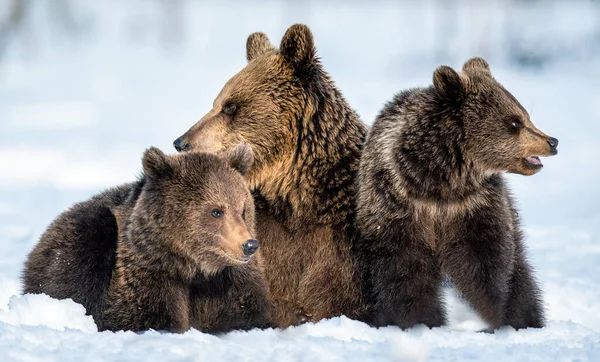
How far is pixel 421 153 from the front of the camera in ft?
19.9

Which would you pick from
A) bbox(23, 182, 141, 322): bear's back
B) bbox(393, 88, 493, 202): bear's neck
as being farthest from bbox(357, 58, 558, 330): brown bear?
bbox(23, 182, 141, 322): bear's back

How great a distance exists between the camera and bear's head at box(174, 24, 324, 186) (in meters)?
6.50

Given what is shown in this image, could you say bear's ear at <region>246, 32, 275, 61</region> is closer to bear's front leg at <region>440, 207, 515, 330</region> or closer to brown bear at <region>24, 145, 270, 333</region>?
brown bear at <region>24, 145, 270, 333</region>

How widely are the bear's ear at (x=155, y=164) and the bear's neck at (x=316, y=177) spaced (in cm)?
92

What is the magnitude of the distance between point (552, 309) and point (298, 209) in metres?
2.29

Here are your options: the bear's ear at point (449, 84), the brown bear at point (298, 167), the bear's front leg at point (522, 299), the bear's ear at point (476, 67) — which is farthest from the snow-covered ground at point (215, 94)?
the bear's ear at point (476, 67)

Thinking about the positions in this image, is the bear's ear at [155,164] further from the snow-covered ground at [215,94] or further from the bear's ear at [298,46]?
the bear's ear at [298,46]

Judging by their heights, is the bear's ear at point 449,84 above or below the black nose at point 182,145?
above

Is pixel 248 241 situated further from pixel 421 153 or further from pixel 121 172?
pixel 121 172

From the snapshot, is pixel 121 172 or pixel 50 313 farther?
pixel 121 172

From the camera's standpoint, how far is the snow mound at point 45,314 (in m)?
5.64

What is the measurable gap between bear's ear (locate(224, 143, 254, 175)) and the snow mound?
48.6 inches

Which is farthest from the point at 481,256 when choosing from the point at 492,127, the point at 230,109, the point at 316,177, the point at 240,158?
the point at 230,109

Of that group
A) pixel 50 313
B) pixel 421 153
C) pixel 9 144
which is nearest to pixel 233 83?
pixel 421 153
